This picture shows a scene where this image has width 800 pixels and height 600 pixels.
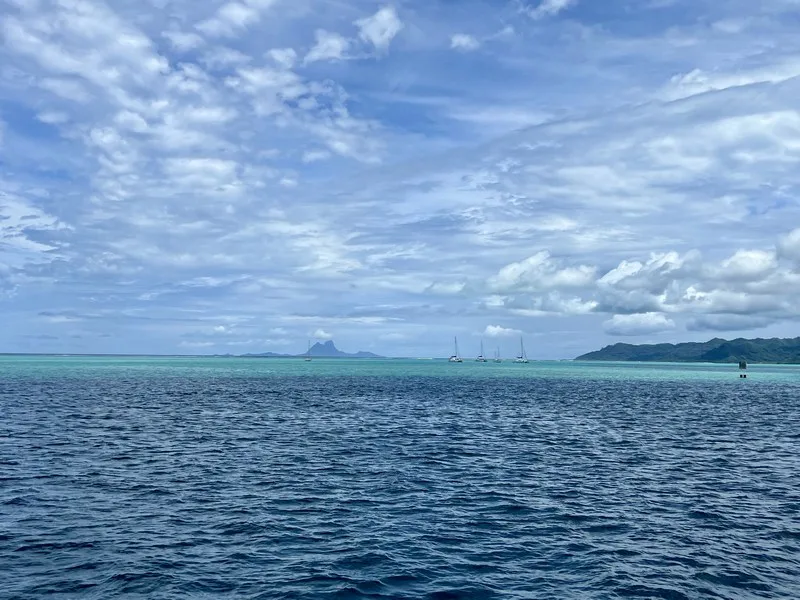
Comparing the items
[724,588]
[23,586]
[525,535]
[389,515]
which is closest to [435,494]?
[389,515]

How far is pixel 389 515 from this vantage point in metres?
33.2

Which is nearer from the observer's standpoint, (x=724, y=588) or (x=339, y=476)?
(x=724, y=588)

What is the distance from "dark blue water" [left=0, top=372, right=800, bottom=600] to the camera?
24266mm

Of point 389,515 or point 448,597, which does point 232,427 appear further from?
point 448,597

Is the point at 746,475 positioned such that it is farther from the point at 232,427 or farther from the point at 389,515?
the point at 232,427

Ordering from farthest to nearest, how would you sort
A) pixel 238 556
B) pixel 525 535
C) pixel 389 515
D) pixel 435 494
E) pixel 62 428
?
1. pixel 62 428
2. pixel 435 494
3. pixel 389 515
4. pixel 525 535
5. pixel 238 556

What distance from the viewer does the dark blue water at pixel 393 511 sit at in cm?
2427

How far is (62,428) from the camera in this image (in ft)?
209

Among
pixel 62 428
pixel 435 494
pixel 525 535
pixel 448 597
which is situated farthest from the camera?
pixel 62 428

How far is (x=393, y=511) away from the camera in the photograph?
33938mm

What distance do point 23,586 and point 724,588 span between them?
27747 mm

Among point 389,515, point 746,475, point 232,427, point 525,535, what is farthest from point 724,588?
point 232,427

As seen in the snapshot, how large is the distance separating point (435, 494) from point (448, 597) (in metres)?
15.3

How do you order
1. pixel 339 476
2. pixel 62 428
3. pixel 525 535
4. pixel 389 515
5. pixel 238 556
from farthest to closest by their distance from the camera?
pixel 62 428 → pixel 339 476 → pixel 389 515 → pixel 525 535 → pixel 238 556
